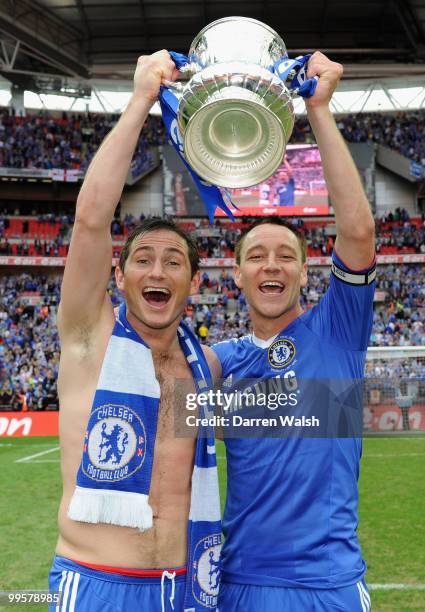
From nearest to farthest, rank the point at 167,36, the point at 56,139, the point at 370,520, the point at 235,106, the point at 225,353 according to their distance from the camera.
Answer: the point at 235,106 < the point at 225,353 < the point at 370,520 < the point at 167,36 < the point at 56,139

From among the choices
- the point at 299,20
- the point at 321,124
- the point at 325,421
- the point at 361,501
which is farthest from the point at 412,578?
the point at 299,20

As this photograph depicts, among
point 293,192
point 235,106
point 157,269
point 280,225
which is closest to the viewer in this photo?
point 235,106

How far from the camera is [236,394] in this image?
2537mm

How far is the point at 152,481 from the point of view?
7.75 ft

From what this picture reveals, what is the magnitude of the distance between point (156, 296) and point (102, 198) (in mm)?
491

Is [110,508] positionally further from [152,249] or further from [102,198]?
[102,198]

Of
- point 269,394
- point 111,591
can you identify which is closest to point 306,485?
point 269,394

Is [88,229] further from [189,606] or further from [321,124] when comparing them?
[189,606]

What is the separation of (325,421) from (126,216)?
105ft

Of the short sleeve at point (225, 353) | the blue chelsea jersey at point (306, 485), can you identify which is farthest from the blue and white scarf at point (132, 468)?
the short sleeve at point (225, 353)

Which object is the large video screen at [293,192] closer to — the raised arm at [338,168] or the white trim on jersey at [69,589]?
the raised arm at [338,168]

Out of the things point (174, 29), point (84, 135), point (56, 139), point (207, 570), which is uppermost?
point (174, 29)

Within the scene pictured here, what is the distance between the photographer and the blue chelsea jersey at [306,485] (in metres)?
2.22

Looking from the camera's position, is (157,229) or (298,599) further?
(157,229)
